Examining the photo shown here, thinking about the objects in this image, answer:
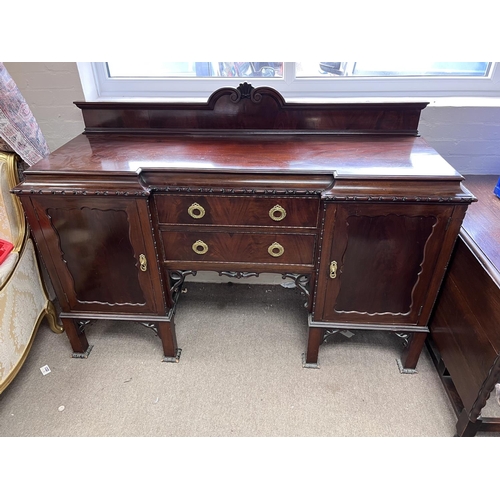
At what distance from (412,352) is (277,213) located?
0.79 meters

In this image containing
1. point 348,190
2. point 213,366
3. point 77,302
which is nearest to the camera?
point 348,190

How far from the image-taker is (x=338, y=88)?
1.59 metres

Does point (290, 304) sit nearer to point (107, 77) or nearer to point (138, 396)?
point (138, 396)

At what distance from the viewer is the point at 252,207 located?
1136mm

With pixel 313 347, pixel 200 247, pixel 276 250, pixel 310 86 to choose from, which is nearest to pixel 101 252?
pixel 200 247

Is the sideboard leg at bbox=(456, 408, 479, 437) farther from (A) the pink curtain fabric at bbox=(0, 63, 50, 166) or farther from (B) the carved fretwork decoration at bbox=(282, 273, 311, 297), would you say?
(A) the pink curtain fabric at bbox=(0, 63, 50, 166)

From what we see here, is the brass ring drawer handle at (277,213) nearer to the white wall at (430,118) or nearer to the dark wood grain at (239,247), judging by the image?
the dark wood grain at (239,247)

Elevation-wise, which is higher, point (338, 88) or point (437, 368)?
point (338, 88)

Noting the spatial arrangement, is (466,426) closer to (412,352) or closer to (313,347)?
(412,352)

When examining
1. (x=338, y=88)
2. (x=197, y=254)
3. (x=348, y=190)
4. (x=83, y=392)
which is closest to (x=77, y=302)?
(x=83, y=392)

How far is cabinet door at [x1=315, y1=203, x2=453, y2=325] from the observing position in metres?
1.09

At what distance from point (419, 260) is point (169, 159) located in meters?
0.86

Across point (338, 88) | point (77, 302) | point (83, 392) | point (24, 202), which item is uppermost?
point (338, 88)

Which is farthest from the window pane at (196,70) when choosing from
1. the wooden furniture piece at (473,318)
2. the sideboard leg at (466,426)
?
the sideboard leg at (466,426)
